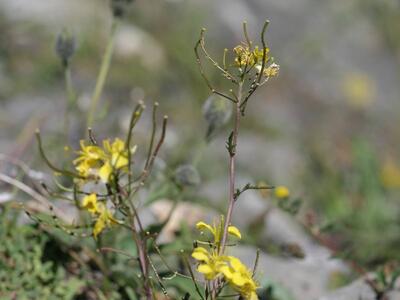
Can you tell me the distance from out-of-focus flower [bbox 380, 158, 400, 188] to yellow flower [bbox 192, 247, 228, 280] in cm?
370

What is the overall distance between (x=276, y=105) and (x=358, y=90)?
1.50 metres

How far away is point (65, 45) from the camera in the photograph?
2.46m

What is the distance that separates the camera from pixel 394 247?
3.15 metres

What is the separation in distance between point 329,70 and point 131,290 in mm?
6536

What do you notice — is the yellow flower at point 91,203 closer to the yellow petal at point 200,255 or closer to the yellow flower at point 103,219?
the yellow flower at point 103,219

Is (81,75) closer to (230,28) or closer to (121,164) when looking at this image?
(230,28)

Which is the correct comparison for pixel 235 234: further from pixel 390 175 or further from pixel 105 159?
pixel 390 175

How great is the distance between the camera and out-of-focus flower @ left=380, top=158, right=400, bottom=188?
199 inches

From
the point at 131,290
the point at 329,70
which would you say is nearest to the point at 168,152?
the point at 131,290

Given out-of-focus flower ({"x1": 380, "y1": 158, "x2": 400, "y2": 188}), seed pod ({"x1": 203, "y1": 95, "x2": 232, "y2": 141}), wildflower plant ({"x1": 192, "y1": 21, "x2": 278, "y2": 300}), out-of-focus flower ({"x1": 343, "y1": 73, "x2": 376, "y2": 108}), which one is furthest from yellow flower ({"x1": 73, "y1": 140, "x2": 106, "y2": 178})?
out-of-focus flower ({"x1": 343, "y1": 73, "x2": 376, "y2": 108})

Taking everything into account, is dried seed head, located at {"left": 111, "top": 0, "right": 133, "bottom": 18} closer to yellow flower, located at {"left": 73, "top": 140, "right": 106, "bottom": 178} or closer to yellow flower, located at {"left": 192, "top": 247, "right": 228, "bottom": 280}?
yellow flower, located at {"left": 73, "top": 140, "right": 106, "bottom": 178}

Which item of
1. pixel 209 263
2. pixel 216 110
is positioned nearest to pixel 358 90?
pixel 216 110

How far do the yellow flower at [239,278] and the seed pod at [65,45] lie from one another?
1325 mm

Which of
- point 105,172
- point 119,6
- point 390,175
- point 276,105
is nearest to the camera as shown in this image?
point 105,172
